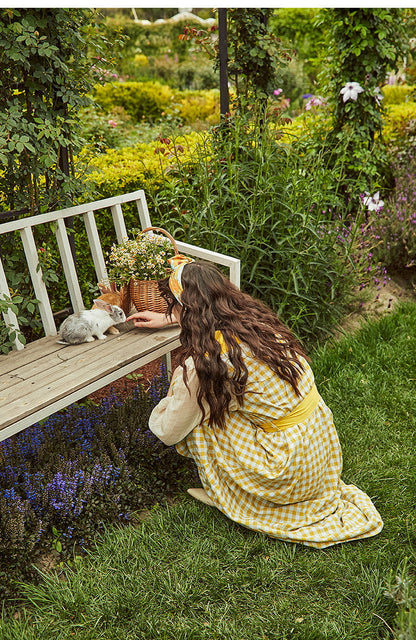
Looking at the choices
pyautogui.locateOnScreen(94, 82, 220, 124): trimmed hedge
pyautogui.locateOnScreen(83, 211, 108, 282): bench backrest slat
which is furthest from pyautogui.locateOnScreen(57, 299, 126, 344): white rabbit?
pyautogui.locateOnScreen(94, 82, 220, 124): trimmed hedge

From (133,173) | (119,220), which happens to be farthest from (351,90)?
(119,220)

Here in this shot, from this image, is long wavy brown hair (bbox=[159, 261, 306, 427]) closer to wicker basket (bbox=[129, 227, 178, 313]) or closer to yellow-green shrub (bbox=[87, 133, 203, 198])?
wicker basket (bbox=[129, 227, 178, 313])

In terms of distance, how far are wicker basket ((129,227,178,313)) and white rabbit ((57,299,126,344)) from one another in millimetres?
171

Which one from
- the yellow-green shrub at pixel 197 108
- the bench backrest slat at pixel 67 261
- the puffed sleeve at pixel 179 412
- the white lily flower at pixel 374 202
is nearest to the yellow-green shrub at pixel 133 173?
the bench backrest slat at pixel 67 261

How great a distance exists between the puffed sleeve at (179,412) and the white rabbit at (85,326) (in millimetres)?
599

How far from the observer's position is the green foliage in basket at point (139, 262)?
3.12 m

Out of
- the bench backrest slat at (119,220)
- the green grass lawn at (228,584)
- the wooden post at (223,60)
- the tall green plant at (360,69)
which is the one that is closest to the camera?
the green grass lawn at (228,584)

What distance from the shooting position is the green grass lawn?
2.12 meters

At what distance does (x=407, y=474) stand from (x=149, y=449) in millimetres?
1240

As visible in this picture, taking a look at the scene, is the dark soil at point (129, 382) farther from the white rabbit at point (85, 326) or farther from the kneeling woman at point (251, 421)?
the kneeling woman at point (251, 421)

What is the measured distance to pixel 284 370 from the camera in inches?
96.1

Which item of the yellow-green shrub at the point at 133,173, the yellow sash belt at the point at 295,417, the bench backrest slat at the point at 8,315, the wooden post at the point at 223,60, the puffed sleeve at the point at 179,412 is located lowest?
the yellow sash belt at the point at 295,417

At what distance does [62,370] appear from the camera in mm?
2684

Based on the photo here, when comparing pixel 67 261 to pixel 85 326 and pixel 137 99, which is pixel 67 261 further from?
pixel 137 99
